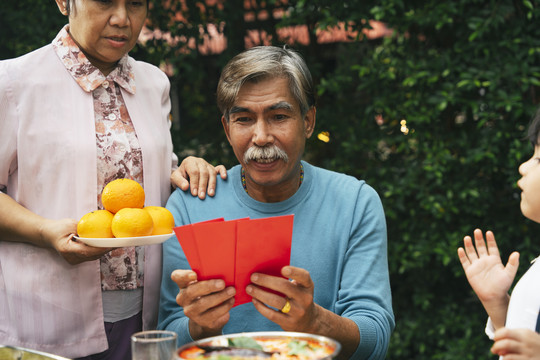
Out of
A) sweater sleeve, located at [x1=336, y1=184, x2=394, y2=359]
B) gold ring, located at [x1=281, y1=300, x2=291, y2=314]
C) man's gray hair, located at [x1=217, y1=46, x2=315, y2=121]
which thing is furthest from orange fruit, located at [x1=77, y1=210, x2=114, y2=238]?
sweater sleeve, located at [x1=336, y1=184, x2=394, y2=359]

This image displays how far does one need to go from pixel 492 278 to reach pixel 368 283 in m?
0.45

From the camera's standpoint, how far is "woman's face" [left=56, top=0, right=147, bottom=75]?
7.24ft

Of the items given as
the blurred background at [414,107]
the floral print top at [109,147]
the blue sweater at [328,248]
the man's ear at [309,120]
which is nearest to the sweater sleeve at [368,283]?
the blue sweater at [328,248]

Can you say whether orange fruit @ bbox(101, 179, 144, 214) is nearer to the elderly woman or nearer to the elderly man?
the elderly woman

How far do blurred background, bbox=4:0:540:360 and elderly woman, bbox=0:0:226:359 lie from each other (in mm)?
2026

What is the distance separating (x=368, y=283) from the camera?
86.4 inches

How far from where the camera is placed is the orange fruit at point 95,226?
74.3 inches

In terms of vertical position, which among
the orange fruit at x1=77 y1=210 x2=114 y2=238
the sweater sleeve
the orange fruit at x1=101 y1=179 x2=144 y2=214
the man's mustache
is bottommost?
the sweater sleeve

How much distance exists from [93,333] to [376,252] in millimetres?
1100

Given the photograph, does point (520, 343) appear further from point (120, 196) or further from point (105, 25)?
point (105, 25)

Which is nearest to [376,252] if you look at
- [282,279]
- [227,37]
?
[282,279]

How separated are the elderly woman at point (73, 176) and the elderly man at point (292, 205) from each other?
0.65 feet

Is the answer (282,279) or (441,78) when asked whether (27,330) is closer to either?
(282,279)

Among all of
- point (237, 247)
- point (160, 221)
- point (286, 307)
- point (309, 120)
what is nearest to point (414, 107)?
point (309, 120)
